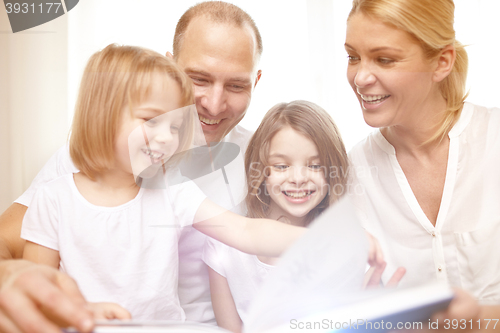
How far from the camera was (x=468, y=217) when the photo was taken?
932 mm

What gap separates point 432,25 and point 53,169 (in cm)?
98

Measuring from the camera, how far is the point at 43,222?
0.81m

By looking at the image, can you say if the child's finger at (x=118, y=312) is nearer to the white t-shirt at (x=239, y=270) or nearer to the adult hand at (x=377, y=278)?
the white t-shirt at (x=239, y=270)

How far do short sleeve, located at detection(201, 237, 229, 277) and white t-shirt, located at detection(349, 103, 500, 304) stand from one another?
0.34 meters

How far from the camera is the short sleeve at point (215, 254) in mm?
921

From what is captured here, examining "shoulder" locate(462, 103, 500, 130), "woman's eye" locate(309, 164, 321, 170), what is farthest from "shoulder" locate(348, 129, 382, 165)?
"shoulder" locate(462, 103, 500, 130)

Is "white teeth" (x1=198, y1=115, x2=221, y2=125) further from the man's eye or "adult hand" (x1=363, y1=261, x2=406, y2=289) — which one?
"adult hand" (x1=363, y1=261, x2=406, y2=289)

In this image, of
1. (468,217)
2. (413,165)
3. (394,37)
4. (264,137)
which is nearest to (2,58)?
(264,137)

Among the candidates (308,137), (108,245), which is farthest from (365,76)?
(108,245)

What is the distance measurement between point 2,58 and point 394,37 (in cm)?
93

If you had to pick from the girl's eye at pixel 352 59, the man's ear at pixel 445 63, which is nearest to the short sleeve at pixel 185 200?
the girl's eye at pixel 352 59

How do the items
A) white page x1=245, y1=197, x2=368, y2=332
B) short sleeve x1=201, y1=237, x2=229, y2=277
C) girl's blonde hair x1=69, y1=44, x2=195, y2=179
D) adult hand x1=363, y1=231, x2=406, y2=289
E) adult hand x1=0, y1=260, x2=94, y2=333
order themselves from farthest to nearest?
short sleeve x1=201, y1=237, x2=229, y2=277
girl's blonde hair x1=69, y1=44, x2=195, y2=179
adult hand x1=363, y1=231, x2=406, y2=289
white page x1=245, y1=197, x2=368, y2=332
adult hand x1=0, y1=260, x2=94, y2=333

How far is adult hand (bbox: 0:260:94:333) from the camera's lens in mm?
507

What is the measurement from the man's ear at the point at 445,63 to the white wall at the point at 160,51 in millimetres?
97
